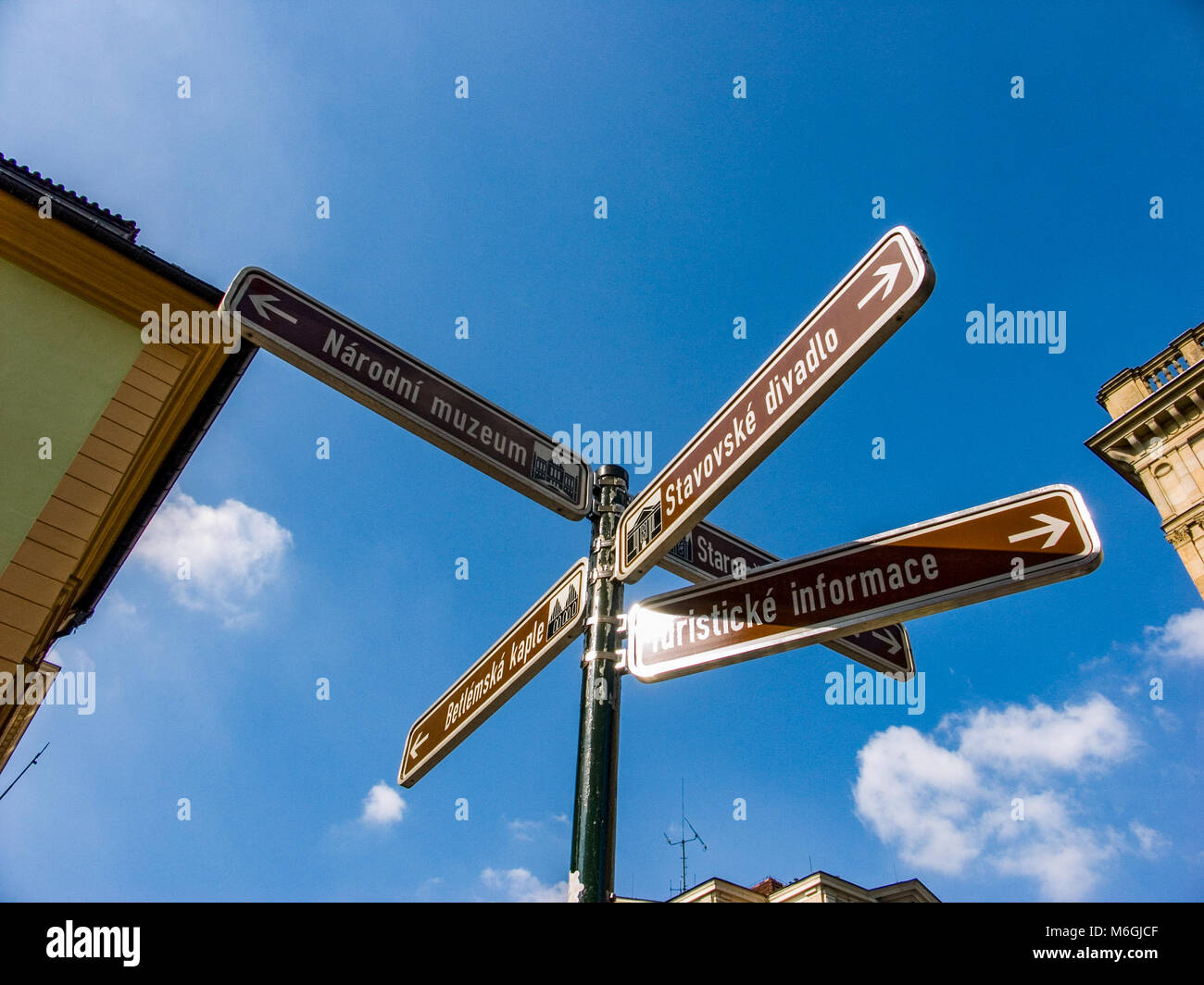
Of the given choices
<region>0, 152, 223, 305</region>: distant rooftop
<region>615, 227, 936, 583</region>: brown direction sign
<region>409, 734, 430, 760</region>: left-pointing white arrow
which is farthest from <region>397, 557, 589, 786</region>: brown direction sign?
<region>0, 152, 223, 305</region>: distant rooftop

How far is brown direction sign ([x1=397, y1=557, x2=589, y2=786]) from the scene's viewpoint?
319cm

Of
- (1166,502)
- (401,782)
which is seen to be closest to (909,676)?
(401,782)

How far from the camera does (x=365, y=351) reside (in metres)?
3.45

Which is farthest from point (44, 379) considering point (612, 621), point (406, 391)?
point (612, 621)

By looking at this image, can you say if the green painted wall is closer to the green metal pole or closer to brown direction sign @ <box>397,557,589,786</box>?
brown direction sign @ <box>397,557,589,786</box>

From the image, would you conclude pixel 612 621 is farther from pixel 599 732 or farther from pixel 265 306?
pixel 265 306

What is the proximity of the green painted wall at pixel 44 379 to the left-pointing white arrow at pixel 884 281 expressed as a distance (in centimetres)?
826

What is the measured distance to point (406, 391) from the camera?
3.45 metres

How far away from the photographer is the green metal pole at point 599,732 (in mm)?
2492

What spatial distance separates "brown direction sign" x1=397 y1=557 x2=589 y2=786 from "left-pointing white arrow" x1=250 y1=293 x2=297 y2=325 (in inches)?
66.7

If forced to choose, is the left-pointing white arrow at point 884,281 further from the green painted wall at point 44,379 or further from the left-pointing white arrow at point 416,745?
the green painted wall at point 44,379

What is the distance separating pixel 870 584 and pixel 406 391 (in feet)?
7.09

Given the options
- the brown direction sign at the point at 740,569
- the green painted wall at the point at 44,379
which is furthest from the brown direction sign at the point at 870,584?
the green painted wall at the point at 44,379
